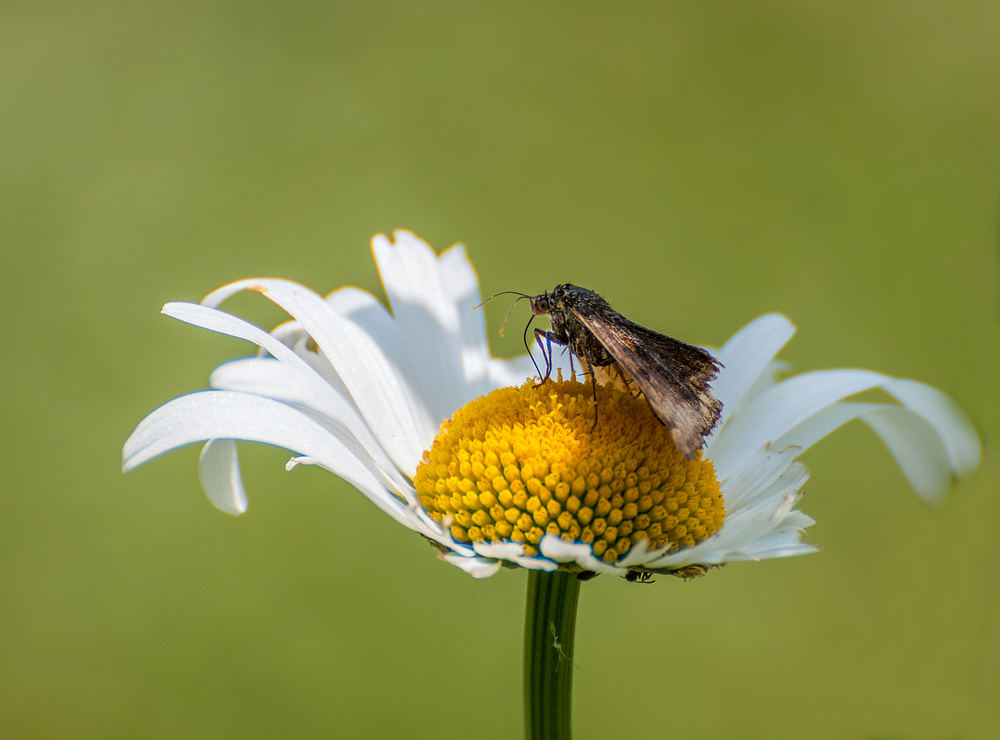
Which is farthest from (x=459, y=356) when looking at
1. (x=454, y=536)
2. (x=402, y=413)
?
(x=454, y=536)

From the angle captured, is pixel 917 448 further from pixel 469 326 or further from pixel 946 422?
pixel 469 326

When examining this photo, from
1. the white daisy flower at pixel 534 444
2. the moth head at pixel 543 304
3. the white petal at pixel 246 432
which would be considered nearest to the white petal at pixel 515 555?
the white daisy flower at pixel 534 444

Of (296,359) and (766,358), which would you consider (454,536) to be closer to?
(296,359)

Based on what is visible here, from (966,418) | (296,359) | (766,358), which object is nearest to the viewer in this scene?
(296,359)

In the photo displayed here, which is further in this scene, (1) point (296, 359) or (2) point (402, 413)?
(2) point (402, 413)

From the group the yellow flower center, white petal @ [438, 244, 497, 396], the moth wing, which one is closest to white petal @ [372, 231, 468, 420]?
white petal @ [438, 244, 497, 396]

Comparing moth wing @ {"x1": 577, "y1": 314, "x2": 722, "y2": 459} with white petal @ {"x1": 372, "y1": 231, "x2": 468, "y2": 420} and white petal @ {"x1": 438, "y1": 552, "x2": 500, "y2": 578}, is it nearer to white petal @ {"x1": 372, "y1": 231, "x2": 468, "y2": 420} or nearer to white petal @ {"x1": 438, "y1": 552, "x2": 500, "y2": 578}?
white petal @ {"x1": 438, "y1": 552, "x2": 500, "y2": 578}
